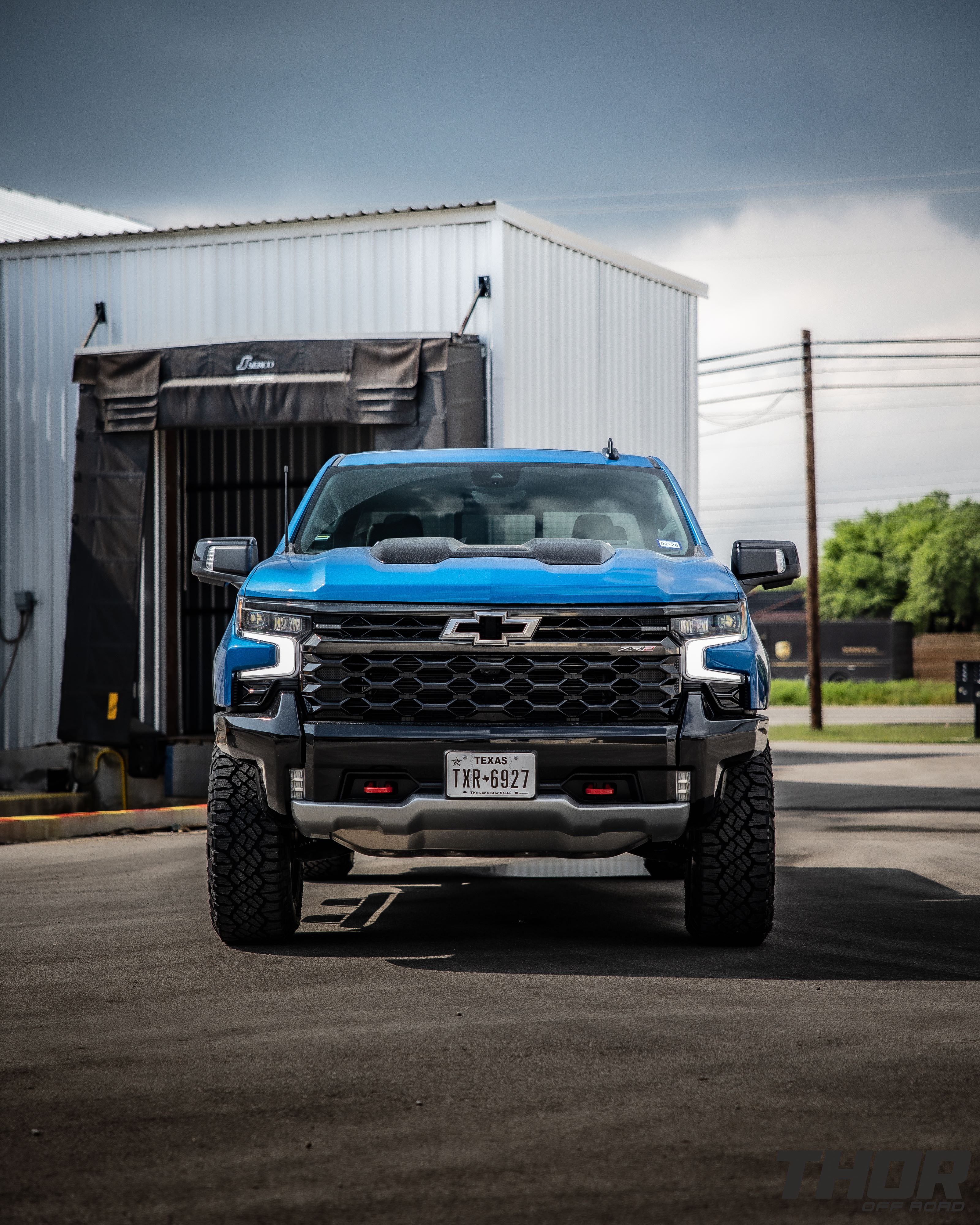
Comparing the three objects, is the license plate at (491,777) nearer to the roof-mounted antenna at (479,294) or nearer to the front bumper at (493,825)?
the front bumper at (493,825)

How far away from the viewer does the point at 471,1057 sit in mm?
4164

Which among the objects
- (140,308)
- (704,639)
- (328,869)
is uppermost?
(140,308)

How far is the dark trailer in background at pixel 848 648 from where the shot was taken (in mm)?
49875

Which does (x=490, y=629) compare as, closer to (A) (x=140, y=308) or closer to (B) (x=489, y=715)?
(B) (x=489, y=715)

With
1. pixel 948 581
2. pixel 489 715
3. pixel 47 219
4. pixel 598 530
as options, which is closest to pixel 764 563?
pixel 598 530

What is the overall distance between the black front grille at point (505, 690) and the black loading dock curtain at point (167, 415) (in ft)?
27.5

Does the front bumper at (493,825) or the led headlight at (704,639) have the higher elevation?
the led headlight at (704,639)

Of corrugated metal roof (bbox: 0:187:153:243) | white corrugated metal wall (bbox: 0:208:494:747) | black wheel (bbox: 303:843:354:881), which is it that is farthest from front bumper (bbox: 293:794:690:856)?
corrugated metal roof (bbox: 0:187:153:243)

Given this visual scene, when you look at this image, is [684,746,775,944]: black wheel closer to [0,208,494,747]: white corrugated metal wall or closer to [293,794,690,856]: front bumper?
[293,794,690,856]: front bumper

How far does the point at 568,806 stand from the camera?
534 cm

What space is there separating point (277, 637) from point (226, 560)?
36.2 inches

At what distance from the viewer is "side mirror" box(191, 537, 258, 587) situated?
6.31 m

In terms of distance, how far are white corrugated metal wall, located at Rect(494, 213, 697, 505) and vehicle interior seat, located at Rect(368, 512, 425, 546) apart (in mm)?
7154

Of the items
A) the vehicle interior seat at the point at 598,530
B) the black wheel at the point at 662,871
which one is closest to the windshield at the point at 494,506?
the vehicle interior seat at the point at 598,530
